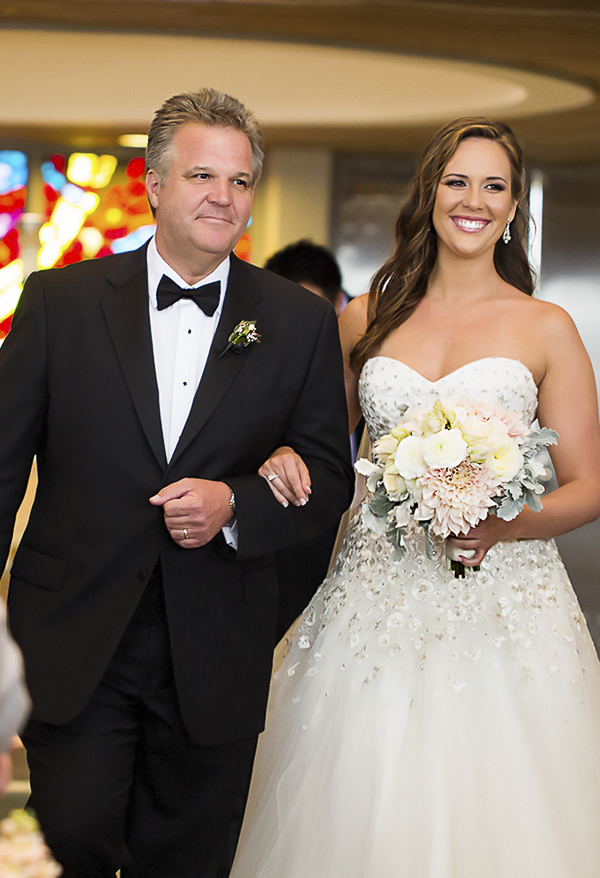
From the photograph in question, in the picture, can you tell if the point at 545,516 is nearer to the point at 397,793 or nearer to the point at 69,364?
the point at 397,793

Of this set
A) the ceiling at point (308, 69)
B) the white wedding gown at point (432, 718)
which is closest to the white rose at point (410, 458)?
the white wedding gown at point (432, 718)

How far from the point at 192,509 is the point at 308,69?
4.88 meters

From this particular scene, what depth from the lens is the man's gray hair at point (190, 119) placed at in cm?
239

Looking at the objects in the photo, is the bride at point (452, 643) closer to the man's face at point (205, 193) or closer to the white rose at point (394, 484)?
the white rose at point (394, 484)

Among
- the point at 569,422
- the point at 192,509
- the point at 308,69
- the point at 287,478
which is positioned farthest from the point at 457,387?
the point at 308,69

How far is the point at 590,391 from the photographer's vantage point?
9.08 feet

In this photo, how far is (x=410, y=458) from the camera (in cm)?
236

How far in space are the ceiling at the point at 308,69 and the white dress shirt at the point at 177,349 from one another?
4.27 metres

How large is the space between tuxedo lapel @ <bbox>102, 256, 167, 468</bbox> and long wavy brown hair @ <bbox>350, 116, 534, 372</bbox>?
30.2 inches

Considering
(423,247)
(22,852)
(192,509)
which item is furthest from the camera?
(423,247)

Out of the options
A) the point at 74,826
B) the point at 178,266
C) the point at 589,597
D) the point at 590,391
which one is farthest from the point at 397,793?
the point at 589,597

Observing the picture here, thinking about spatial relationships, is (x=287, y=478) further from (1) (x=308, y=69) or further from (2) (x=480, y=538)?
(1) (x=308, y=69)

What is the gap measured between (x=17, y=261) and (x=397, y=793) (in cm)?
504

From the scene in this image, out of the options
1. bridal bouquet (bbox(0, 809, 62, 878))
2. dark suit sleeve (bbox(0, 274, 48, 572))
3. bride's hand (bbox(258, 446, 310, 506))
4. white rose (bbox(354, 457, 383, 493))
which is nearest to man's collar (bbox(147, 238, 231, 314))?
dark suit sleeve (bbox(0, 274, 48, 572))
